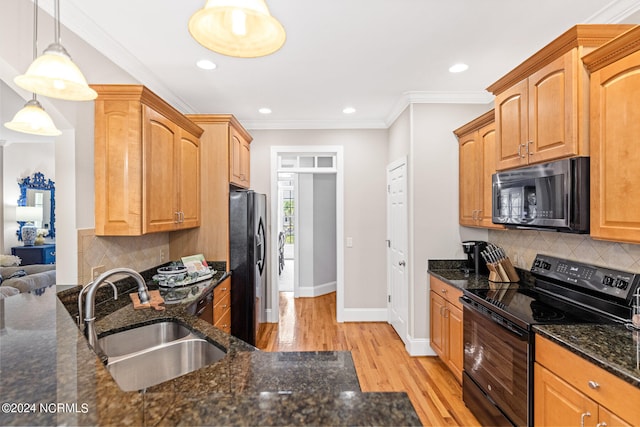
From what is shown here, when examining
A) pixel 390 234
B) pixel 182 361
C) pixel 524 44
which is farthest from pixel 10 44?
pixel 390 234

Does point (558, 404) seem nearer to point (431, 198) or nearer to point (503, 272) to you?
point (503, 272)

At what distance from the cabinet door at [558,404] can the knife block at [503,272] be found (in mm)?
1088

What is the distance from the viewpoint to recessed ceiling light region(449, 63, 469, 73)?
2.73 meters

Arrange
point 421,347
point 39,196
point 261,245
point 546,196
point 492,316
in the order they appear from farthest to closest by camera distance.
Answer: point 39,196, point 261,245, point 421,347, point 492,316, point 546,196

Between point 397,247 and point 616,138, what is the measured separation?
2512 mm

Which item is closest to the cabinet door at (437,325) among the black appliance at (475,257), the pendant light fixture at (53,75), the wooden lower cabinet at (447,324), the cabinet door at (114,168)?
the wooden lower cabinet at (447,324)

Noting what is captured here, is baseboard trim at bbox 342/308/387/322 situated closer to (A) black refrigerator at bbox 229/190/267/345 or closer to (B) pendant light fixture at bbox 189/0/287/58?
(A) black refrigerator at bbox 229/190/267/345

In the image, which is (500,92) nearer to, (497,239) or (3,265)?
(497,239)

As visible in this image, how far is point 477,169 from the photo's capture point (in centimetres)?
303

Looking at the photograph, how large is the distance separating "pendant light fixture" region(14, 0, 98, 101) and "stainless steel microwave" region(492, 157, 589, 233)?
245 centimetres

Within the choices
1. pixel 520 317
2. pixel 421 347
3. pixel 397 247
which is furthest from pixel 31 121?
pixel 421 347

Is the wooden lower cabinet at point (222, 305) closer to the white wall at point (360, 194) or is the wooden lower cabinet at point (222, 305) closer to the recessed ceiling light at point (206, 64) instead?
the white wall at point (360, 194)

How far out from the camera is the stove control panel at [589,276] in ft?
5.82

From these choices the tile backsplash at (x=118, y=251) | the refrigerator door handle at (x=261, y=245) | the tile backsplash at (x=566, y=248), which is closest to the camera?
the tile backsplash at (x=566, y=248)
